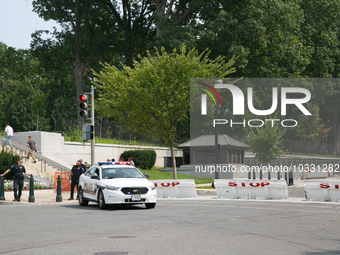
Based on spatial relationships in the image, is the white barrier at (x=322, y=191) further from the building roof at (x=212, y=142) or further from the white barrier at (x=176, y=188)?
the building roof at (x=212, y=142)

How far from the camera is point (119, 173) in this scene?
17281mm

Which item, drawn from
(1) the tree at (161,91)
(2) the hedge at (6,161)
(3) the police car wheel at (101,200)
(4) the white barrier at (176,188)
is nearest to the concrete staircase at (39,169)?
(2) the hedge at (6,161)

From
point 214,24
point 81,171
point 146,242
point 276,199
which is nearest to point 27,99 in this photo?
point 214,24

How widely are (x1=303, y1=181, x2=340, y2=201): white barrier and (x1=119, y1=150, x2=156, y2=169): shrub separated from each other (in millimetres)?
20490

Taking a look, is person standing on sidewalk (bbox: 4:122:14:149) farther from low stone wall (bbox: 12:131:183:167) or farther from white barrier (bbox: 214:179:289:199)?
white barrier (bbox: 214:179:289:199)

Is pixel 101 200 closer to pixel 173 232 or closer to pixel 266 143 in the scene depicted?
pixel 173 232

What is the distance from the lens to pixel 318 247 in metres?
8.47

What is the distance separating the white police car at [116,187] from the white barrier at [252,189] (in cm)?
593

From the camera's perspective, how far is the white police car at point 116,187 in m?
15.9

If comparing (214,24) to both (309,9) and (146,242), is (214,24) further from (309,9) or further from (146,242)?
(146,242)

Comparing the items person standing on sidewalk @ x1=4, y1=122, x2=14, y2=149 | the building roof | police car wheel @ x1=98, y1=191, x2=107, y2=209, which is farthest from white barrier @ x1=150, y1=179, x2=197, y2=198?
the building roof

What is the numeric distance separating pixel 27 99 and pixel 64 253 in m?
54.5

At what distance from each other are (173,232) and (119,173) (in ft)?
23.4

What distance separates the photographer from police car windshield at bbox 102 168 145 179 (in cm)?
1705
